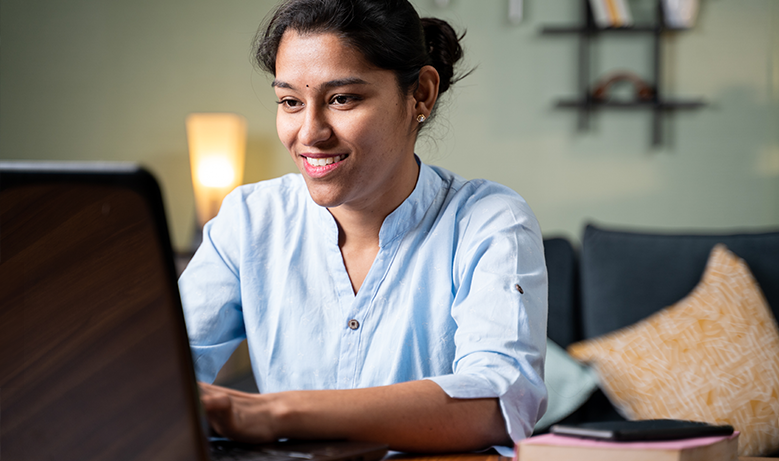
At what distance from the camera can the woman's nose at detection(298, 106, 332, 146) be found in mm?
1030

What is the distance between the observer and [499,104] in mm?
2598

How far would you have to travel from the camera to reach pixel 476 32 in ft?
8.50

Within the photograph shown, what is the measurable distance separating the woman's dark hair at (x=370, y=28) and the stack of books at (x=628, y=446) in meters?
0.67

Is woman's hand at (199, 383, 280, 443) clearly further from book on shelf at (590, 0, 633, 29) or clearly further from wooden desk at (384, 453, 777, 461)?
book on shelf at (590, 0, 633, 29)

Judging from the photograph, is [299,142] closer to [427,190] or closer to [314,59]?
[314,59]

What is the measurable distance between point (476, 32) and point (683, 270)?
124 cm

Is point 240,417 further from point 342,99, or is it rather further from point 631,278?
point 631,278

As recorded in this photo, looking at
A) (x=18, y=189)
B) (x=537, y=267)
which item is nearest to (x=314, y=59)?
(x=537, y=267)

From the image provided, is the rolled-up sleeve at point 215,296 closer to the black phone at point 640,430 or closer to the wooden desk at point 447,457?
the wooden desk at point 447,457

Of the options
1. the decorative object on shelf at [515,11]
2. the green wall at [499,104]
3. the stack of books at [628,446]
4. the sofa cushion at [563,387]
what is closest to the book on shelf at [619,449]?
the stack of books at [628,446]

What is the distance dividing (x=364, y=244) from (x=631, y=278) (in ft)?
3.65

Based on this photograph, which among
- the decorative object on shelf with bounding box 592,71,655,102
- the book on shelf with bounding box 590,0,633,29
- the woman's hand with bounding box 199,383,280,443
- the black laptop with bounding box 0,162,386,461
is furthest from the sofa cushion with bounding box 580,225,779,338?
the black laptop with bounding box 0,162,386,461

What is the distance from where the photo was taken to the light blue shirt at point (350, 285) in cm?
102

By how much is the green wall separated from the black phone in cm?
184
